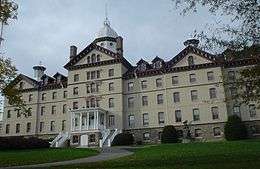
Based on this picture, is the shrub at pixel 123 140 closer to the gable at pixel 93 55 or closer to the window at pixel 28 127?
the gable at pixel 93 55

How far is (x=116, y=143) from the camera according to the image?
52500 millimetres

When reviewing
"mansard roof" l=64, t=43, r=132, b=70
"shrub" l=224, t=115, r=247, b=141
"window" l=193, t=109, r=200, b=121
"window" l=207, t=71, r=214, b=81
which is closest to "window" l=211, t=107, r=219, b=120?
"window" l=193, t=109, r=200, b=121

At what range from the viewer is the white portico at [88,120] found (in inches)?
2261

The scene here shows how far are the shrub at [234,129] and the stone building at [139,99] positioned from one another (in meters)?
2.49

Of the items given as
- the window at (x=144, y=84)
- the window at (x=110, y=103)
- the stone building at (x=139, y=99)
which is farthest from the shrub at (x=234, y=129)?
the window at (x=110, y=103)

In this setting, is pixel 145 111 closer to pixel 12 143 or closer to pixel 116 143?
pixel 116 143

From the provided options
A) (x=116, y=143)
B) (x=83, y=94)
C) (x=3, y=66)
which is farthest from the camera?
(x=83, y=94)

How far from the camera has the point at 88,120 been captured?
2303 inches

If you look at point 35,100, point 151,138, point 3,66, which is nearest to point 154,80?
point 151,138

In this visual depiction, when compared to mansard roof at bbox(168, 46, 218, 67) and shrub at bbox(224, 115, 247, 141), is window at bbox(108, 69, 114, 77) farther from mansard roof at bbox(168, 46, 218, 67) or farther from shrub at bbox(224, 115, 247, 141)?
shrub at bbox(224, 115, 247, 141)

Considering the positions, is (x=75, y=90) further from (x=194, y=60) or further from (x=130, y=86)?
(x=194, y=60)

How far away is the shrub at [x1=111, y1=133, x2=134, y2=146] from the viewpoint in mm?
52500

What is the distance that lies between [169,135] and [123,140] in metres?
6.38

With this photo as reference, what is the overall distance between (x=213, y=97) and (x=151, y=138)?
36.1 feet
